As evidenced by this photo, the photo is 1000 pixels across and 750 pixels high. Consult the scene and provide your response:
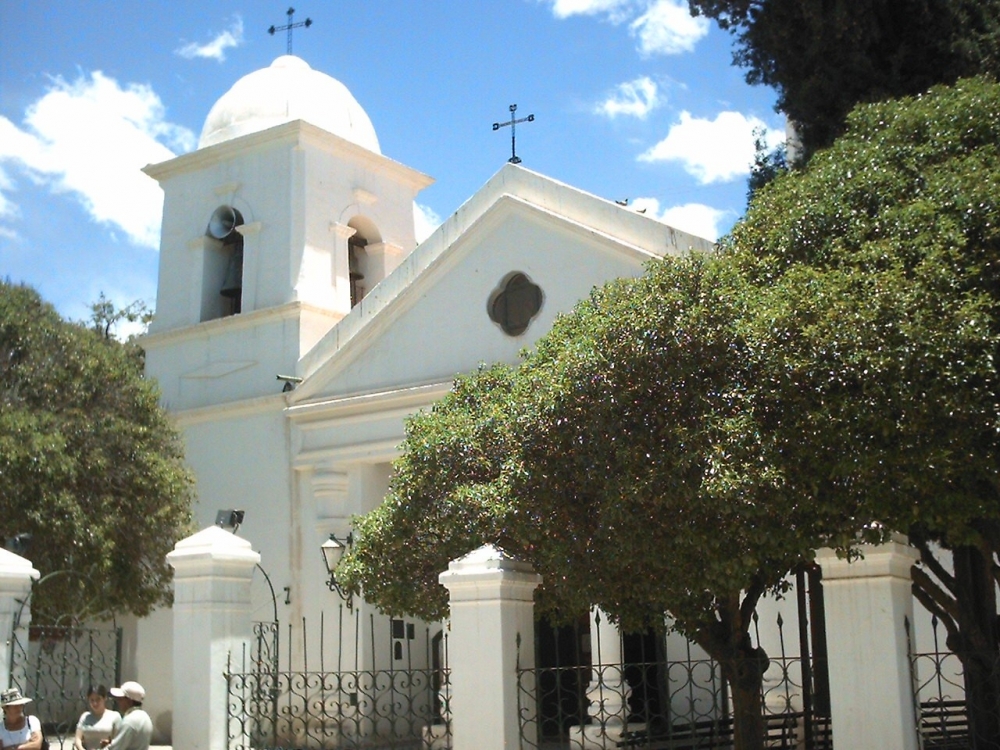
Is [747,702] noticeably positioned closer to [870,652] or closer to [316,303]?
[870,652]

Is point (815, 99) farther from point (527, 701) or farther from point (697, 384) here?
point (527, 701)

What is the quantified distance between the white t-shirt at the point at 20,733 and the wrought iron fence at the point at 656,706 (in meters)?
3.66

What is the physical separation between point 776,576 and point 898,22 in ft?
27.6

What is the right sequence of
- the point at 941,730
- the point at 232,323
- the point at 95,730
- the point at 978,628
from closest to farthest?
the point at 95,730 < the point at 941,730 < the point at 978,628 < the point at 232,323

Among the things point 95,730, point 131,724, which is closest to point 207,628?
point 131,724

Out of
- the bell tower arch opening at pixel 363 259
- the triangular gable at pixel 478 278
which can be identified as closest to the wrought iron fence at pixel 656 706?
the triangular gable at pixel 478 278

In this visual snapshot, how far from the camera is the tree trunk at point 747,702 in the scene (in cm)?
811

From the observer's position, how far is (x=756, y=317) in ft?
26.3

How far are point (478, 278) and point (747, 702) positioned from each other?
404 inches

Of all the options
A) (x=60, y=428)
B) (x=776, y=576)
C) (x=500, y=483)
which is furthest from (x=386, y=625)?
(x=776, y=576)

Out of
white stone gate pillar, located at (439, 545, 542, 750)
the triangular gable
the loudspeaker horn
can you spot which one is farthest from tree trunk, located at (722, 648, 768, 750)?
the loudspeaker horn

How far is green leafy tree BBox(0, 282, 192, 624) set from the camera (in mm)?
15812

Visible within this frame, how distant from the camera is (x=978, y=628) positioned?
9836mm

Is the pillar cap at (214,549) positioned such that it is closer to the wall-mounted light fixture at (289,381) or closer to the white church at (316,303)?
the white church at (316,303)
